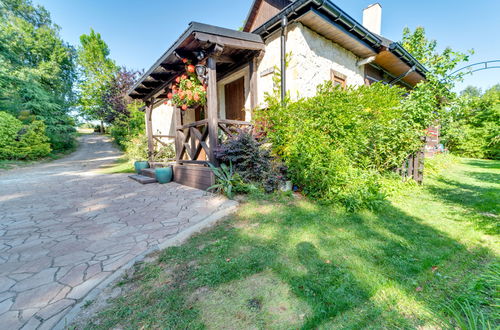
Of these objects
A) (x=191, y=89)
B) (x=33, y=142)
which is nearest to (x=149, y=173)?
(x=191, y=89)

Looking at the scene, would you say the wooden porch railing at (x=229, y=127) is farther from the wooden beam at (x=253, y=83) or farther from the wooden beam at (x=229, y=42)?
the wooden beam at (x=229, y=42)

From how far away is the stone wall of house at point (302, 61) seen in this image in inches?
172

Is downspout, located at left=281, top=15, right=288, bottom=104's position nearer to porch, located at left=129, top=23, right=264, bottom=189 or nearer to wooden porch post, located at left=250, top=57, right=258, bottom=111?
porch, located at left=129, top=23, right=264, bottom=189

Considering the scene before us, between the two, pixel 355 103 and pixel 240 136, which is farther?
pixel 240 136

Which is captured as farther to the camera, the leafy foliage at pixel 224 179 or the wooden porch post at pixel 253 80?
the wooden porch post at pixel 253 80

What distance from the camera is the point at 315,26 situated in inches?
175

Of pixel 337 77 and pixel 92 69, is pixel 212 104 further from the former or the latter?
pixel 92 69

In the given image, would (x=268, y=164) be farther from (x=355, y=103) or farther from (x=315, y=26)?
(x=315, y=26)

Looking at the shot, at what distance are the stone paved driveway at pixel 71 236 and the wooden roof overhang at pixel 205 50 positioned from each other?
9.78 feet

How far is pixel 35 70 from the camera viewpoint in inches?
511

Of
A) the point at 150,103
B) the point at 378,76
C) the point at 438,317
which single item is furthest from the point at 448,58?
the point at 150,103

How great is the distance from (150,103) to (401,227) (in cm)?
802

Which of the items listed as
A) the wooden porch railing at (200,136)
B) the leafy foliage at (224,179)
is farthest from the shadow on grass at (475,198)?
the wooden porch railing at (200,136)

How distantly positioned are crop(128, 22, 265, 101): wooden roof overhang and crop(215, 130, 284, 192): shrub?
185 cm
